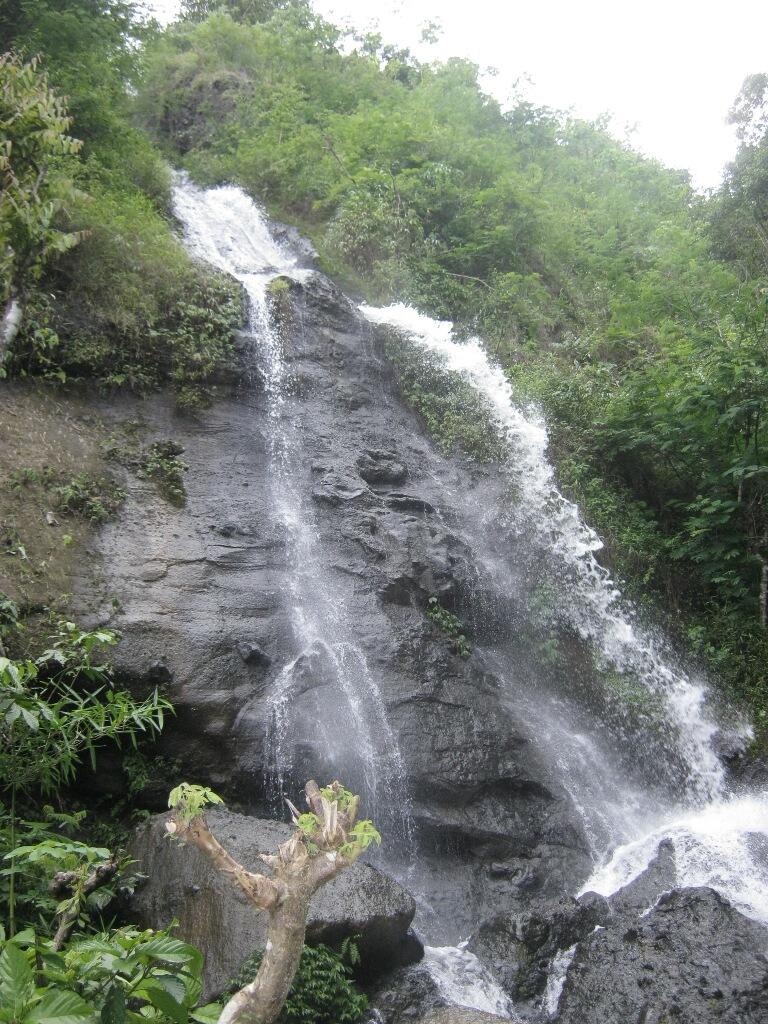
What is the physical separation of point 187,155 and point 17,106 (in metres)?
13.8

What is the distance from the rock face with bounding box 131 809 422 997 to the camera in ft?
15.7

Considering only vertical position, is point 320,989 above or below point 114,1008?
below

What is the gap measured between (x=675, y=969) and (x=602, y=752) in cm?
292

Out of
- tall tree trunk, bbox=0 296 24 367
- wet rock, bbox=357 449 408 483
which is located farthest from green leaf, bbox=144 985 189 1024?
wet rock, bbox=357 449 408 483

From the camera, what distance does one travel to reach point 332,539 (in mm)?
9000

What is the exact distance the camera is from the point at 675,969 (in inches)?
209

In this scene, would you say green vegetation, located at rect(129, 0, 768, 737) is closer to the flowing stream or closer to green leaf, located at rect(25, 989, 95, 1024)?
the flowing stream

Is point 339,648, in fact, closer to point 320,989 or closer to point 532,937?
point 532,937

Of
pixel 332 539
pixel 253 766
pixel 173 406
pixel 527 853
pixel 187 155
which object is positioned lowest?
pixel 527 853

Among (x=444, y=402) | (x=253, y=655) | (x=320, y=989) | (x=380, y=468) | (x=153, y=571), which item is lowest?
(x=320, y=989)

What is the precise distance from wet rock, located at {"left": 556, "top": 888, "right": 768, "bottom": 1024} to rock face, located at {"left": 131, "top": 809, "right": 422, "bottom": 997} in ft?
4.50

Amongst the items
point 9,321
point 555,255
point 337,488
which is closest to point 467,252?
point 555,255

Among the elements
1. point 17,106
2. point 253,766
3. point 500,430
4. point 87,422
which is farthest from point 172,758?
point 500,430

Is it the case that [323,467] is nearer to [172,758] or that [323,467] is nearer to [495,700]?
[495,700]
